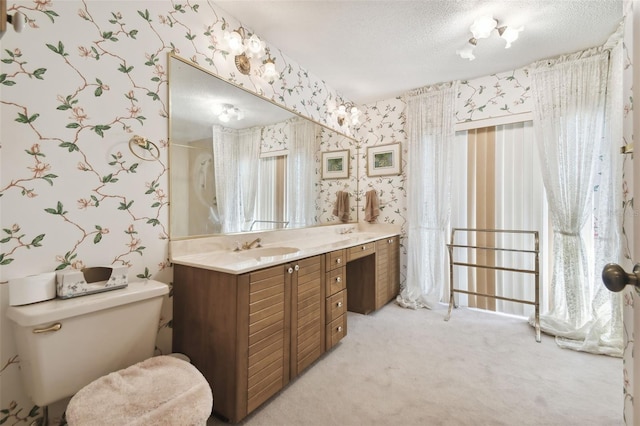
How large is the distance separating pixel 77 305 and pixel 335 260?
1466 millimetres

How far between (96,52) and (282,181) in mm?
1454

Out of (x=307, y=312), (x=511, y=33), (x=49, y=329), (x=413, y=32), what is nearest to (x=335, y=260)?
(x=307, y=312)

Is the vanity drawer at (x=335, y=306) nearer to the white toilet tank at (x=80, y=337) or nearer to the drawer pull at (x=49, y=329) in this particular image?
the white toilet tank at (x=80, y=337)

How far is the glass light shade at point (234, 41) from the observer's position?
Answer: 1.87m

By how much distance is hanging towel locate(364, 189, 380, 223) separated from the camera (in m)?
3.33

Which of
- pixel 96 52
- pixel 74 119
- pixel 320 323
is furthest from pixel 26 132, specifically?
pixel 320 323

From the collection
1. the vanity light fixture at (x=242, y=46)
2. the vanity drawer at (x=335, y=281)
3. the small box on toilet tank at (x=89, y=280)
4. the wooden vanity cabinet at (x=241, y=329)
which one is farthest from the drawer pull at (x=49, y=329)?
the vanity light fixture at (x=242, y=46)

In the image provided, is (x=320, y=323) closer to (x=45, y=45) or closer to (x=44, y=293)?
(x=44, y=293)

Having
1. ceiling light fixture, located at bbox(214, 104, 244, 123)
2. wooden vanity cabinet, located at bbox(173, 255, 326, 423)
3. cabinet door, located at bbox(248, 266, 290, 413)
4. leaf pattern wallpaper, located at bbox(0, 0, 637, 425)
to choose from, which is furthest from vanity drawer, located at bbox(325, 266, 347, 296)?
ceiling light fixture, located at bbox(214, 104, 244, 123)

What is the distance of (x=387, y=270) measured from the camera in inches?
118

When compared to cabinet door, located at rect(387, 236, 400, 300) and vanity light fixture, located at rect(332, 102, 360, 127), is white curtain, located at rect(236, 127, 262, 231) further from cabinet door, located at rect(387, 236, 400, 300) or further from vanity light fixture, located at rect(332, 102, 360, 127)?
cabinet door, located at rect(387, 236, 400, 300)

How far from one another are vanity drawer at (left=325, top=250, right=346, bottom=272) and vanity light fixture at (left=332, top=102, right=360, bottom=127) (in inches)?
70.5

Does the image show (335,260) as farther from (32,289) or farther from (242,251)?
(32,289)

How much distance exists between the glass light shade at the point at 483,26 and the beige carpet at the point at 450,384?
2.38 meters
